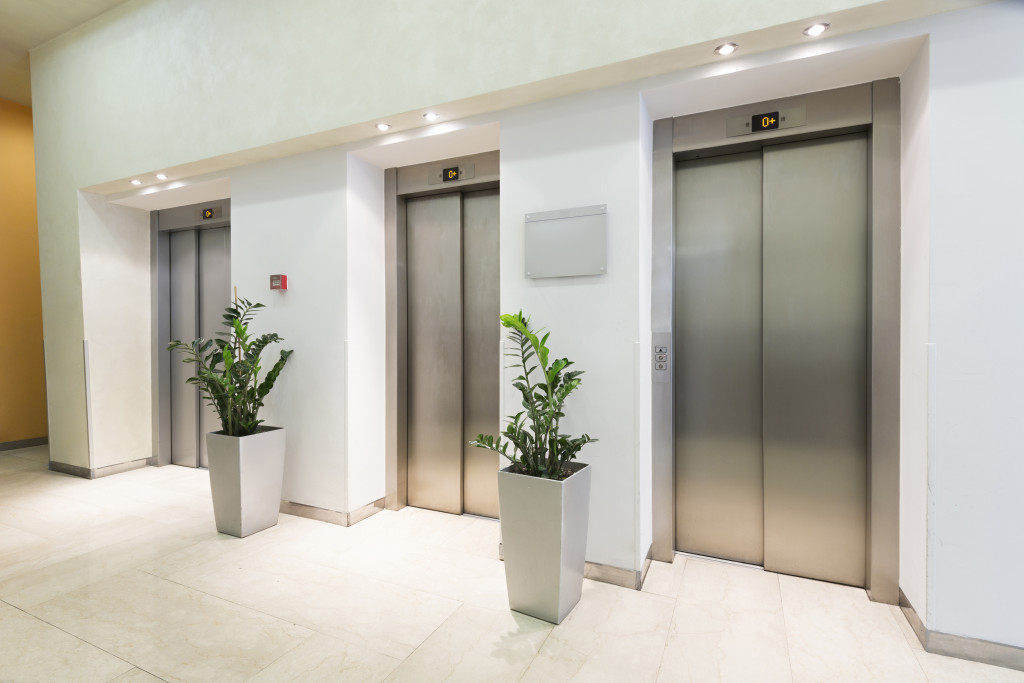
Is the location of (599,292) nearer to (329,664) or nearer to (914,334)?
(914,334)

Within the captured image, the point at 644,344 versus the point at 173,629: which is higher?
the point at 644,344

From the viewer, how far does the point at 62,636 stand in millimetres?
2273

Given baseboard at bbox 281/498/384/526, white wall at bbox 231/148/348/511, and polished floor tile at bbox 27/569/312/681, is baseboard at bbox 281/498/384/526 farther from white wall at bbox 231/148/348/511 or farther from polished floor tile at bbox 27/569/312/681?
polished floor tile at bbox 27/569/312/681

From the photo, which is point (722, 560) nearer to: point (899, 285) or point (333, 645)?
point (899, 285)

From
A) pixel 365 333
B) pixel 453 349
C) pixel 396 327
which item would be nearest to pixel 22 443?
pixel 365 333

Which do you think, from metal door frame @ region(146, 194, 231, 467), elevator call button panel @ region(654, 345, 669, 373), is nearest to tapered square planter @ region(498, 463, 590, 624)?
elevator call button panel @ region(654, 345, 669, 373)

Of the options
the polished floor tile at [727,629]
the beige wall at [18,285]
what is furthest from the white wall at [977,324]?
the beige wall at [18,285]

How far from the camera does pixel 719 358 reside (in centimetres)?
304

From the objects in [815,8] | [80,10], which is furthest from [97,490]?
[815,8]

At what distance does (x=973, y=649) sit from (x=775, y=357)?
1.51m

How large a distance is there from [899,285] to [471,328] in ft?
8.64

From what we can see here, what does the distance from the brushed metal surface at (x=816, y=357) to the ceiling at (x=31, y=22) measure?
5.65 meters

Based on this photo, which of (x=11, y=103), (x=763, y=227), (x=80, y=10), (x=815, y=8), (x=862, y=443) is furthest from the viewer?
(x=11, y=103)

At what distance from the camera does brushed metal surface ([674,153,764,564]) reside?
2.96 m
